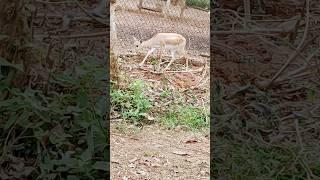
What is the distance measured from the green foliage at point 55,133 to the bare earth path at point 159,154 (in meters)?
0.15

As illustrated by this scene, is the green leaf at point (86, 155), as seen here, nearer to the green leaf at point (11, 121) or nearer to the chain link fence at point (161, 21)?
the green leaf at point (11, 121)

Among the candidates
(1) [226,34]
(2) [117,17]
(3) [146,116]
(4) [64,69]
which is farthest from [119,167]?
(2) [117,17]

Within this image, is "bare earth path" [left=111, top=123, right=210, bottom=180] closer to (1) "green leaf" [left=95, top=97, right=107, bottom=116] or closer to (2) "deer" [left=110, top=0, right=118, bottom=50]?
(1) "green leaf" [left=95, top=97, right=107, bottom=116]

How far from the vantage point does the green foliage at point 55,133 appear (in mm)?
1688

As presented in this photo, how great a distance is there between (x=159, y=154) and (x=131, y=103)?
478mm

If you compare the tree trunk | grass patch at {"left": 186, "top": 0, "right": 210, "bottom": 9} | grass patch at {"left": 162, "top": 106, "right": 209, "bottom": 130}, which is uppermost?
grass patch at {"left": 186, "top": 0, "right": 210, "bottom": 9}

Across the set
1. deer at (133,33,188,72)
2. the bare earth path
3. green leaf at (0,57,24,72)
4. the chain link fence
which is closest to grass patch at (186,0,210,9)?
the chain link fence

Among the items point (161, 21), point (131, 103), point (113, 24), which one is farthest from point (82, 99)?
point (161, 21)

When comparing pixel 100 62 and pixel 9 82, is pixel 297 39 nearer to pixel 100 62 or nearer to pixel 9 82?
pixel 100 62

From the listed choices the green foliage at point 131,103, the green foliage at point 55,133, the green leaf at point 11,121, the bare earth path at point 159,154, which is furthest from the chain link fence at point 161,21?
the green leaf at point 11,121

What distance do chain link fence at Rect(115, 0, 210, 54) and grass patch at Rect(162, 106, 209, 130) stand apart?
880 mm

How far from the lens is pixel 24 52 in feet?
5.84

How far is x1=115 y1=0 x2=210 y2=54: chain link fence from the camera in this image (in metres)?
3.45

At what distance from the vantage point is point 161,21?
3.57 metres
